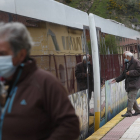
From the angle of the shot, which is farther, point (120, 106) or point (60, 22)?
point (120, 106)

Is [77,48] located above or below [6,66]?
above

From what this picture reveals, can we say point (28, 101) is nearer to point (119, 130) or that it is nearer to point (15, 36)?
point (15, 36)

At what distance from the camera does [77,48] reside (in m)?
6.62

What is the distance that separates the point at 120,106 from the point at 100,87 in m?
3.26

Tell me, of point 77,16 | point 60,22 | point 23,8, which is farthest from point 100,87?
point 23,8

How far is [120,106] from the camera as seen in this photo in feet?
36.7

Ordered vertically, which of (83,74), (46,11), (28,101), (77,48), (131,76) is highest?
(46,11)

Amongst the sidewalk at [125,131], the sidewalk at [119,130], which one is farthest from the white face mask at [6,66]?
the sidewalk at [125,131]

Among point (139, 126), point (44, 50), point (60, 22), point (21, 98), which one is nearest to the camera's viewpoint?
point (21, 98)

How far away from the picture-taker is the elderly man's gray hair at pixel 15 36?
2.16 meters

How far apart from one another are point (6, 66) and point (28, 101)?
0.78ft

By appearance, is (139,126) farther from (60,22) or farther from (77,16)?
(60,22)

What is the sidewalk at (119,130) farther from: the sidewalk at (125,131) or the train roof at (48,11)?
the train roof at (48,11)

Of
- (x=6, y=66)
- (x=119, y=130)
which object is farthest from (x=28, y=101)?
(x=119, y=130)
